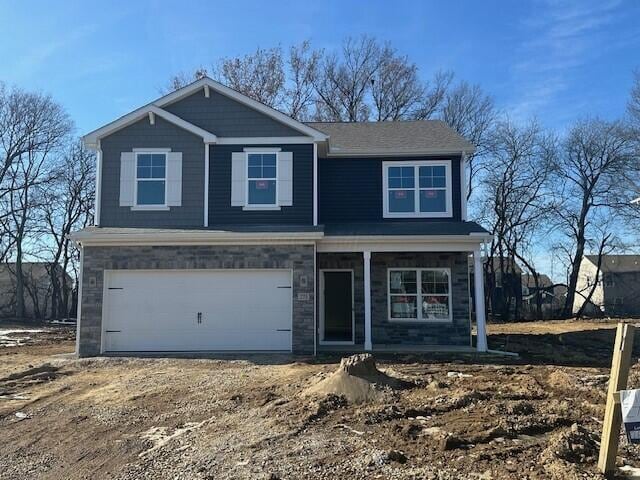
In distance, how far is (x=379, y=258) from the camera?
1617 cm

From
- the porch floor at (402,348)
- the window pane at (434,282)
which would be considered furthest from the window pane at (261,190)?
the window pane at (434,282)

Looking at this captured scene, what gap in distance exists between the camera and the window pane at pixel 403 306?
16.0 metres

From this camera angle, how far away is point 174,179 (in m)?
15.1

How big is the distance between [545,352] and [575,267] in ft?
71.2

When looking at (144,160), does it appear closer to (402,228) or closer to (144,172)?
(144,172)

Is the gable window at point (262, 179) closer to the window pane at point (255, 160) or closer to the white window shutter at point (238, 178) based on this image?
the window pane at point (255, 160)

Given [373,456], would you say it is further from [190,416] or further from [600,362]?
[600,362]

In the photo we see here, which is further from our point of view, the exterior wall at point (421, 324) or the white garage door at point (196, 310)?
the exterior wall at point (421, 324)

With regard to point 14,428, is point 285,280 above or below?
above

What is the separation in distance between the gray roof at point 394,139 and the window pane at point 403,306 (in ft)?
13.7

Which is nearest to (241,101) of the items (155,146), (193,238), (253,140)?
(253,140)

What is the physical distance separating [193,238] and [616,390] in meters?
10.8

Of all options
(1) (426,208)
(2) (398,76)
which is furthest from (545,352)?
(2) (398,76)

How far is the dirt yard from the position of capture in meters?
5.60
